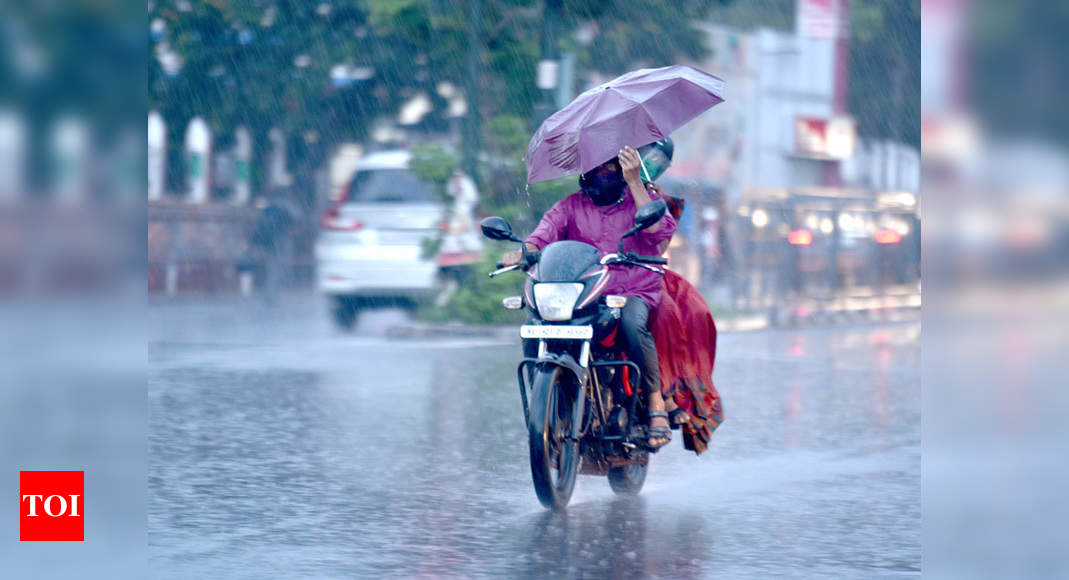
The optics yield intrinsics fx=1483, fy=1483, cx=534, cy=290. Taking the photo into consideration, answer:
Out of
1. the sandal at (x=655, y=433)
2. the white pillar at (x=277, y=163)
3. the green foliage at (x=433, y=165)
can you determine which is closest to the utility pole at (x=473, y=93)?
the green foliage at (x=433, y=165)

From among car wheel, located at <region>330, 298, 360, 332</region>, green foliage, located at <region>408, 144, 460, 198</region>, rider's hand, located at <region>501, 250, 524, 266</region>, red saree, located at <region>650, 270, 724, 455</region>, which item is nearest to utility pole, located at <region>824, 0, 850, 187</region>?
green foliage, located at <region>408, 144, 460, 198</region>

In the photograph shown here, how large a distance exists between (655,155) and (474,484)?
1.88 meters

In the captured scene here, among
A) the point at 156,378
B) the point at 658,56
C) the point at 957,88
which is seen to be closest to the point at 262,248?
the point at 658,56

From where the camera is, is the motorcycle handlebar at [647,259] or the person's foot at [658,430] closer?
the motorcycle handlebar at [647,259]

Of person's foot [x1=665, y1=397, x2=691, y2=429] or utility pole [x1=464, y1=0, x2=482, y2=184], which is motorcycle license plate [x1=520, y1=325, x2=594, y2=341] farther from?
utility pole [x1=464, y1=0, x2=482, y2=184]

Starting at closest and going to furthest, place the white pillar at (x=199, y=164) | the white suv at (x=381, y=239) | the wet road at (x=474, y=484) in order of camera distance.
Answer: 1. the wet road at (x=474, y=484)
2. the white suv at (x=381, y=239)
3. the white pillar at (x=199, y=164)

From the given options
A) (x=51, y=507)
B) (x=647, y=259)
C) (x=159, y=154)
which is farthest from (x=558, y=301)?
(x=159, y=154)

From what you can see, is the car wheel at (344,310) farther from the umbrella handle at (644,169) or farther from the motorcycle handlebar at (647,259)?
the motorcycle handlebar at (647,259)

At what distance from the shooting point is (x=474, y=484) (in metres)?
7.37

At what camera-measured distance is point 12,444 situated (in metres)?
4.36

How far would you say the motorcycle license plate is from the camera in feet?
20.4

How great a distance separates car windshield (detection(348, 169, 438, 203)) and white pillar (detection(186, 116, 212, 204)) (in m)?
9.54

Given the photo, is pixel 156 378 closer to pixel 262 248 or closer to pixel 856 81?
pixel 262 248

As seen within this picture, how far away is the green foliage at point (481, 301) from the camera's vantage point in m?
17.9
